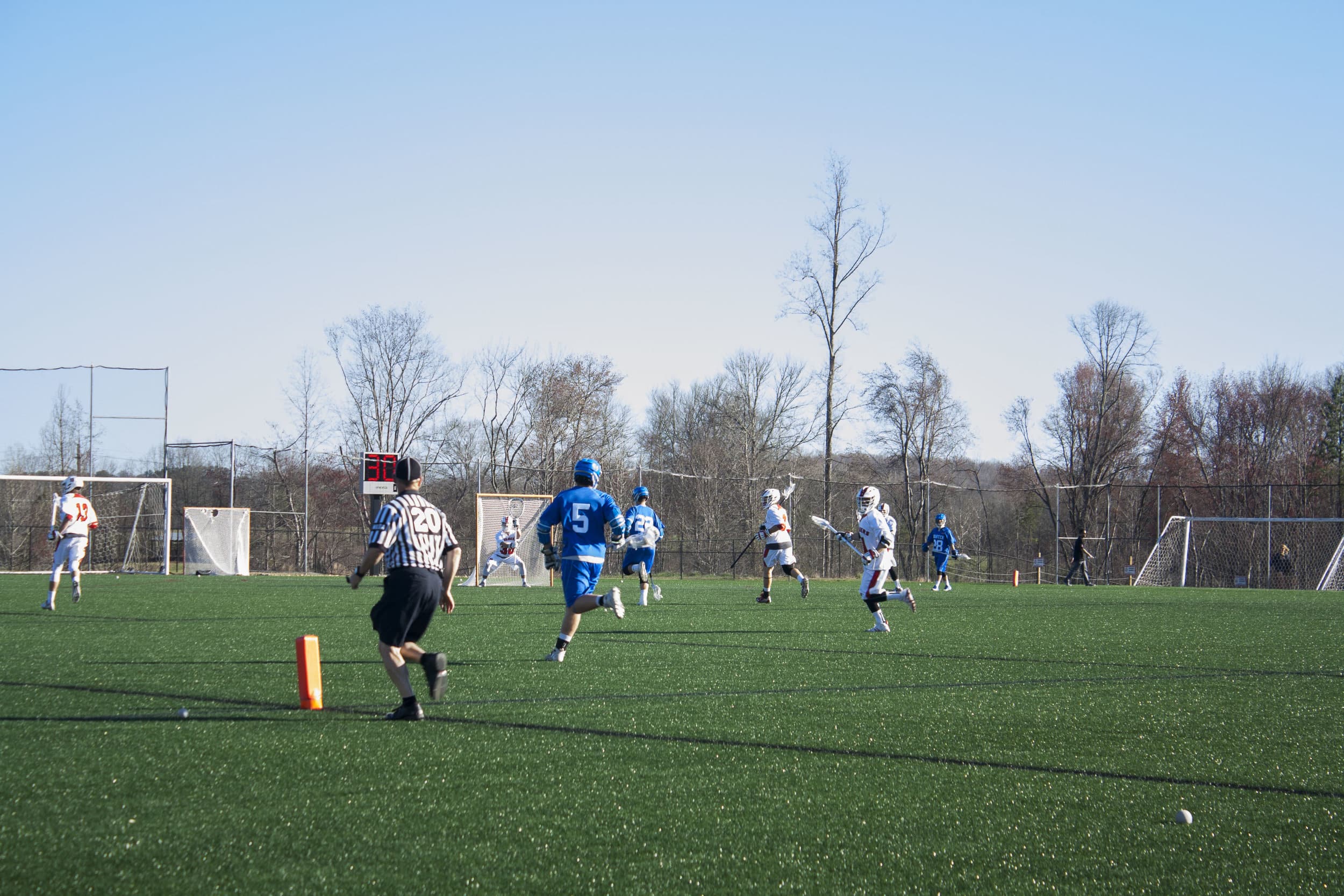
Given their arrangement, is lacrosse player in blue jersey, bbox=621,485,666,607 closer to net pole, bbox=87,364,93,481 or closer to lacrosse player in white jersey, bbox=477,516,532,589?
lacrosse player in white jersey, bbox=477,516,532,589

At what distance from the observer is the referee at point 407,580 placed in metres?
7.56

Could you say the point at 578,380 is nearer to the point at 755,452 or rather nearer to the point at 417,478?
the point at 755,452

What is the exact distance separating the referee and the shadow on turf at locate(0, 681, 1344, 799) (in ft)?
1.01

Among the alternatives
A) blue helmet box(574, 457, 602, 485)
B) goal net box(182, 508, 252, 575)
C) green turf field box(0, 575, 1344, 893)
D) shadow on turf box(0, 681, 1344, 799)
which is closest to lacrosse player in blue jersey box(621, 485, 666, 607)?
blue helmet box(574, 457, 602, 485)

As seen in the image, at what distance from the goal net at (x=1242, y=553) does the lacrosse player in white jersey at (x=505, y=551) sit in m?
25.7

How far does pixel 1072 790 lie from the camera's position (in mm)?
5617

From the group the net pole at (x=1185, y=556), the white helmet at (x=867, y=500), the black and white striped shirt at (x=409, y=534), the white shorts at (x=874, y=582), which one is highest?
the white helmet at (x=867, y=500)

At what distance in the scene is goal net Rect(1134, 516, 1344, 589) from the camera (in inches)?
1711

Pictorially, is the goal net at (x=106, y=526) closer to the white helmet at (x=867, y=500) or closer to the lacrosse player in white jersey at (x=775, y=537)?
the lacrosse player in white jersey at (x=775, y=537)

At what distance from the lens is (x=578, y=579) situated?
11.3 m

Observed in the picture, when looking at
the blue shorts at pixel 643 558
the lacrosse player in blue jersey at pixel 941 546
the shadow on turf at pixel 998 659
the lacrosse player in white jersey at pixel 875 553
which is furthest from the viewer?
the lacrosse player in blue jersey at pixel 941 546

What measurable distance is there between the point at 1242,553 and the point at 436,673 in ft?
153

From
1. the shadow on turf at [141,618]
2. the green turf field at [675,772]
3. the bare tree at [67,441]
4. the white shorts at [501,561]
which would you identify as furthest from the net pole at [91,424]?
the green turf field at [675,772]

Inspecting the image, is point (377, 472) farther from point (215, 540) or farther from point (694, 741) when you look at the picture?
point (694, 741)
